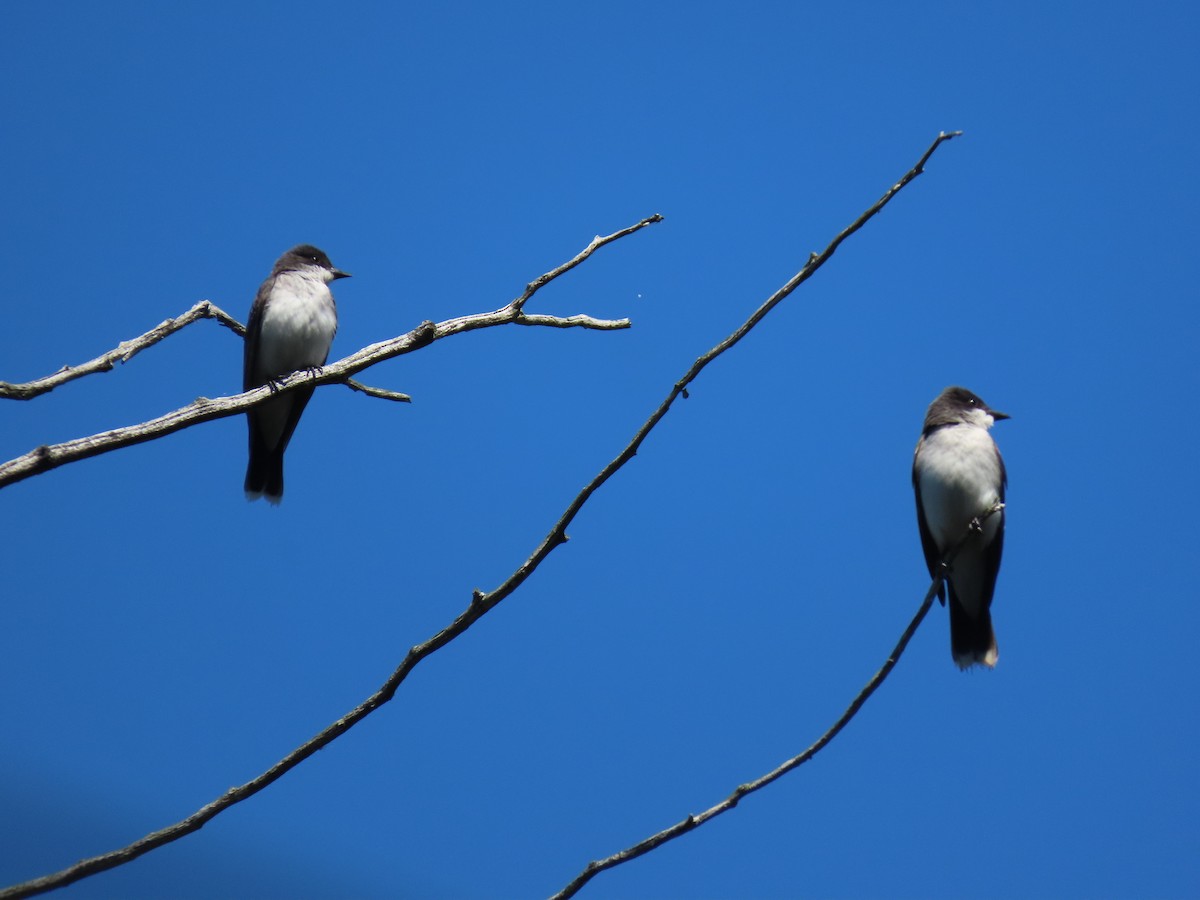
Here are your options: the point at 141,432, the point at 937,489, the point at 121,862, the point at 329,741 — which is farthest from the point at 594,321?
the point at 937,489

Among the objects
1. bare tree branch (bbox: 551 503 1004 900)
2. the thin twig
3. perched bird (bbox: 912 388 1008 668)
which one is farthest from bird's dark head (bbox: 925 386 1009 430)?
bare tree branch (bbox: 551 503 1004 900)

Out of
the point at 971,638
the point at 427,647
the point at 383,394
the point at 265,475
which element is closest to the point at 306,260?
the point at 265,475

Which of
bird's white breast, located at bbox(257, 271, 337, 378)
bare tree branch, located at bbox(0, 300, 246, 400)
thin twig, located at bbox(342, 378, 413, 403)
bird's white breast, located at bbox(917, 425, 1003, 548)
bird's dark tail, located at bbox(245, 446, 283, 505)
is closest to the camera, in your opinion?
bare tree branch, located at bbox(0, 300, 246, 400)

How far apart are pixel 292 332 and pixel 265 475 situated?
1.17 m

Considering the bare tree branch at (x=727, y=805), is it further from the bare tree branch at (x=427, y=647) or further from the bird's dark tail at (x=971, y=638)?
the bird's dark tail at (x=971, y=638)

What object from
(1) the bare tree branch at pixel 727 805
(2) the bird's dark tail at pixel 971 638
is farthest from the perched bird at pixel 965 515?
(1) the bare tree branch at pixel 727 805

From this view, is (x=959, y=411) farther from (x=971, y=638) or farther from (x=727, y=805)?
(x=727, y=805)

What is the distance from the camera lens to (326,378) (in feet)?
10.6

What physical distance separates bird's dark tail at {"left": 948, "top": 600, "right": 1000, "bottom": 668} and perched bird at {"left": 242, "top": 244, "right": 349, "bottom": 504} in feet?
15.0

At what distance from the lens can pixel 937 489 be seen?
6820 millimetres

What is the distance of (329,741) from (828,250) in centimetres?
143

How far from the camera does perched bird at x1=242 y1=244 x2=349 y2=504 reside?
7.92 meters

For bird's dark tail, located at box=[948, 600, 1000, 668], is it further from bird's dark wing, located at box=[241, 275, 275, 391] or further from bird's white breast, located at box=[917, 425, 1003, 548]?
bird's dark wing, located at box=[241, 275, 275, 391]

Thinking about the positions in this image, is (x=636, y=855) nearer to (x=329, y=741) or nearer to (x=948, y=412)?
(x=329, y=741)
